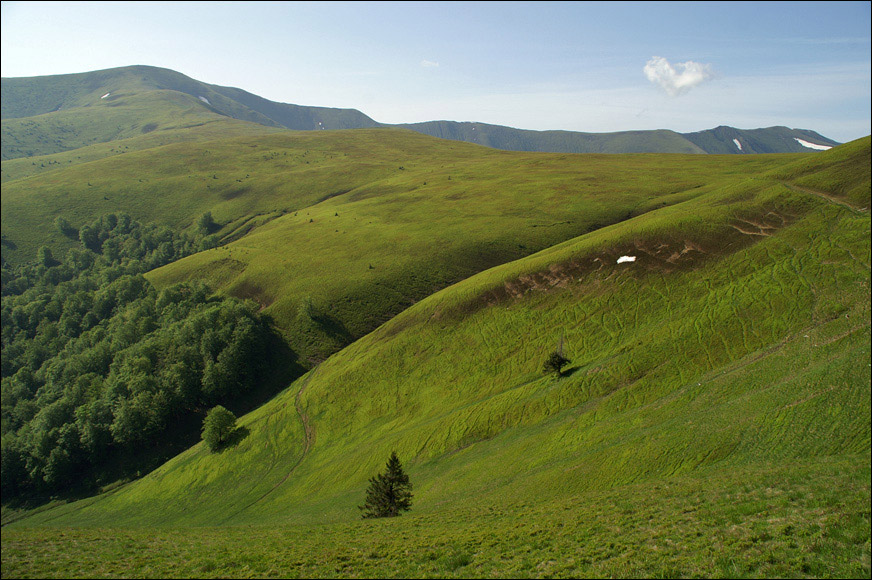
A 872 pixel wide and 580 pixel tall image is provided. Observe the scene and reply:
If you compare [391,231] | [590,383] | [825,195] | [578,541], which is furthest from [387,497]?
[391,231]

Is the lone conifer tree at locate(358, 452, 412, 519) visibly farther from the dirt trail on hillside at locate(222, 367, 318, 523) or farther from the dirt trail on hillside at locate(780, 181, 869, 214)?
the dirt trail on hillside at locate(780, 181, 869, 214)

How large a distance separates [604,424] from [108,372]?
132 metres

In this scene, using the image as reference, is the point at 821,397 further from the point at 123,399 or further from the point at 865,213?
the point at 123,399

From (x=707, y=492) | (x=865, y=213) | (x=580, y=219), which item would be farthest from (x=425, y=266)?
(x=707, y=492)

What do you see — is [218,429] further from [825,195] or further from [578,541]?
[825,195]

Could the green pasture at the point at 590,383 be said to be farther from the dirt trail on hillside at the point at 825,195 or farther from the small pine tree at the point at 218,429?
the small pine tree at the point at 218,429

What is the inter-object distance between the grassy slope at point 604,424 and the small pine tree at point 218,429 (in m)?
3.75

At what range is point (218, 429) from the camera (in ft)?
250

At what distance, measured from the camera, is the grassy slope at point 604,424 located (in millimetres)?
19859

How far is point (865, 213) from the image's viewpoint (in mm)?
56281

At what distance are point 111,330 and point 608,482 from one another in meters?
148

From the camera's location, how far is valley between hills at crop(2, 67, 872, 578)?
21.7 metres

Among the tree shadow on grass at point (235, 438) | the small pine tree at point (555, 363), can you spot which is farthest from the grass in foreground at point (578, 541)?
the tree shadow on grass at point (235, 438)

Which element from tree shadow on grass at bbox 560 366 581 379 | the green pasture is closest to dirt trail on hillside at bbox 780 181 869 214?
the green pasture
